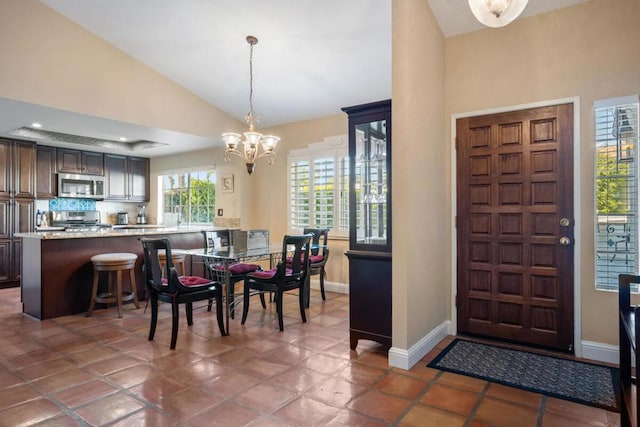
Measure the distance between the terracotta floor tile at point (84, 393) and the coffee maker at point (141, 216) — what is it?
589 centimetres

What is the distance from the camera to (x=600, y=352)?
292cm

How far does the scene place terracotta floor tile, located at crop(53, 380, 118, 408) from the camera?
2.28 meters

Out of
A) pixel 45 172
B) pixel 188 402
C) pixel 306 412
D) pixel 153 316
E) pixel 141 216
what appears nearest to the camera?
pixel 306 412

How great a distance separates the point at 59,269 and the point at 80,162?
11.4ft

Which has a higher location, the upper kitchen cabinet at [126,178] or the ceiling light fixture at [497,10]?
the ceiling light fixture at [497,10]

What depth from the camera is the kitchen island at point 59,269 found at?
4.05 meters

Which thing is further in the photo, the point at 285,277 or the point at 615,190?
the point at 285,277

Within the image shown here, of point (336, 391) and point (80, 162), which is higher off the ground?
point (80, 162)

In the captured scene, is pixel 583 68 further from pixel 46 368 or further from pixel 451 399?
pixel 46 368

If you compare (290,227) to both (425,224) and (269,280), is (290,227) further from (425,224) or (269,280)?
(425,224)

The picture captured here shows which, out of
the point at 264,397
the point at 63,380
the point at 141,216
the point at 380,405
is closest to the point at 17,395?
the point at 63,380

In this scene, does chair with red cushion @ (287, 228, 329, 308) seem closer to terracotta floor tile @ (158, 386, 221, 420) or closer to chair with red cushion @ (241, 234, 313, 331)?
chair with red cushion @ (241, 234, 313, 331)

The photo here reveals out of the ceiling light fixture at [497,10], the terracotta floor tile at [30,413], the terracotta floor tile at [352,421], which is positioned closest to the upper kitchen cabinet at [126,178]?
the terracotta floor tile at [30,413]

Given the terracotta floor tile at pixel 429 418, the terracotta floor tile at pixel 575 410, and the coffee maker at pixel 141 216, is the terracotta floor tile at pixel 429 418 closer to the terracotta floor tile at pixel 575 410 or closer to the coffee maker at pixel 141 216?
the terracotta floor tile at pixel 575 410
